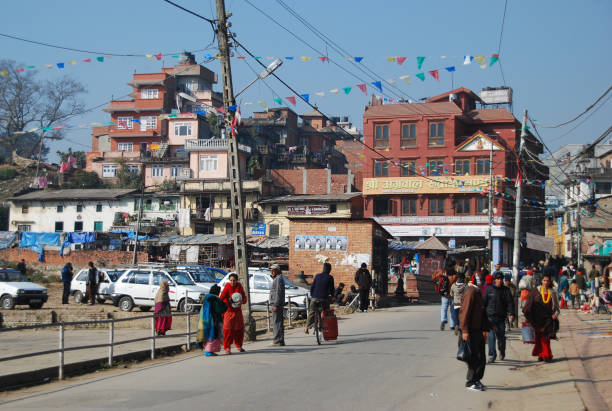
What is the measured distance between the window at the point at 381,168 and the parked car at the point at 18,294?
40.1 metres

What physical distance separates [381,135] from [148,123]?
30.6 metres

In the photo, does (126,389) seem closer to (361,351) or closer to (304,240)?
(361,351)

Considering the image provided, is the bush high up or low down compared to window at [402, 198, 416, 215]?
up

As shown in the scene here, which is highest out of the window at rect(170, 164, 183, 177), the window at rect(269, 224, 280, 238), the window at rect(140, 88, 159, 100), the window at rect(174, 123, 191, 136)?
the window at rect(140, 88, 159, 100)

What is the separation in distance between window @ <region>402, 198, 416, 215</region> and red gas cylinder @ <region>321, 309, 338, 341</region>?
46.9 meters

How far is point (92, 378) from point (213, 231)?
182 feet

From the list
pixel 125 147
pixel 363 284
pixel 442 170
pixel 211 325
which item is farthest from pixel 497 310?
pixel 125 147

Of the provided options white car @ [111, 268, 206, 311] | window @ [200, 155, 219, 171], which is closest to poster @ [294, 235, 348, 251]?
white car @ [111, 268, 206, 311]

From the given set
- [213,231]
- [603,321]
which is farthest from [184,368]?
[213,231]

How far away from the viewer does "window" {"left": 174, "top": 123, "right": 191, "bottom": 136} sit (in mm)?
76938

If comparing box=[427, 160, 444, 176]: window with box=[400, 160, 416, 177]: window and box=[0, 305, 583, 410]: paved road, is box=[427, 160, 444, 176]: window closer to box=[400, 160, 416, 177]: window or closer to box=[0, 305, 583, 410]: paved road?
box=[400, 160, 416, 177]: window

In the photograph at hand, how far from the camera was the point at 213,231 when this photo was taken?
66625mm

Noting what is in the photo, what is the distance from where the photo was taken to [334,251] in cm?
3353

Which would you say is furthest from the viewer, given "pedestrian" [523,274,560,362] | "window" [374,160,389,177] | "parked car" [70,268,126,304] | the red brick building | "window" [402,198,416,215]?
"window" [374,160,389,177]
